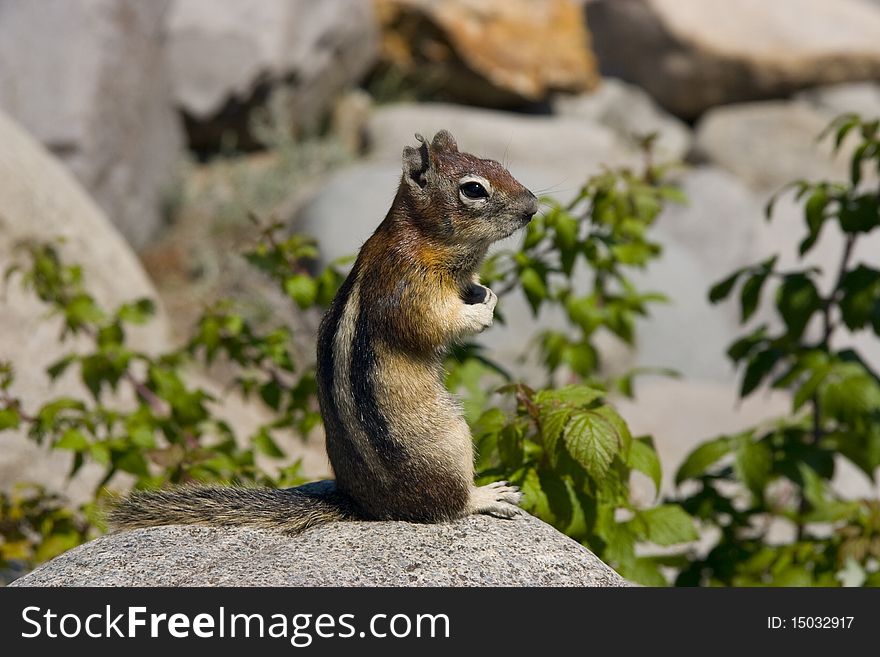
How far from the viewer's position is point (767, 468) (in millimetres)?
4730

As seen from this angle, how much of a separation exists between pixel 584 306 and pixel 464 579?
2.09m

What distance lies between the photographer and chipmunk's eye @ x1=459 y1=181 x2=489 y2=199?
365 cm

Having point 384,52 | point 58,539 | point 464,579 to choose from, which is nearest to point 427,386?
point 464,579

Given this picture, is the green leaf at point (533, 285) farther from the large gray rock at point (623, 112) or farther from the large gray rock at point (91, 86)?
the large gray rock at point (623, 112)

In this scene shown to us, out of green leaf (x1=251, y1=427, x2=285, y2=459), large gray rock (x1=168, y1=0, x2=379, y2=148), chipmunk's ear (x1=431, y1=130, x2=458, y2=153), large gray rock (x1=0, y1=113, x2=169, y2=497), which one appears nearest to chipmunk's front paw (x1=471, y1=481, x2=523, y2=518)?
chipmunk's ear (x1=431, y1=130, x2=458, y2=153)

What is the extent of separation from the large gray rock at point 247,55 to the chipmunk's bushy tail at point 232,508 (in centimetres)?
907

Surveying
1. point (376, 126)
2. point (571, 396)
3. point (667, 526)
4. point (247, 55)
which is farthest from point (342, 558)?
point (376, 126)

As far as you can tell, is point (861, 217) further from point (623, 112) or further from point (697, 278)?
point (623, 112)

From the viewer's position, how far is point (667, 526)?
4.15m

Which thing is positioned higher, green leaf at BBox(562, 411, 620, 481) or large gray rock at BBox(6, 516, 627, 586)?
green leaf at BBox(562, 411, 620, 481)

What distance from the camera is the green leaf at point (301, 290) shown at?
4.75m

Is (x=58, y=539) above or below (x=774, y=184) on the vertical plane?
below

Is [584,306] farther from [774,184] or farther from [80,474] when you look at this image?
[774,184]

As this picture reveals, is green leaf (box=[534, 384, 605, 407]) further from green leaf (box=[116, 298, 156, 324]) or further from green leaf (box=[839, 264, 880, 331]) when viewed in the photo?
green leaf (box=[116, 298, 156, 324])
